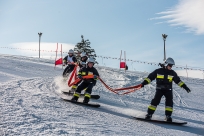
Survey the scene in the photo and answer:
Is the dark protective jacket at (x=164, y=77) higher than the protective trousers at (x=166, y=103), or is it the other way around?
the dark protective jacket at (x=164, y=77)

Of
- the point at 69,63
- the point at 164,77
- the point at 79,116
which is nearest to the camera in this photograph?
the point at 79,116

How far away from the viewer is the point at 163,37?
40.8 m

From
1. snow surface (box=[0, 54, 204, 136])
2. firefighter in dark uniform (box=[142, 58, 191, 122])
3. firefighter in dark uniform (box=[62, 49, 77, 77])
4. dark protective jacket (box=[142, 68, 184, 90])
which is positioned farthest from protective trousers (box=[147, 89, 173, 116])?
firefighter in dark uniform (box=[62, 49, 77, 77])

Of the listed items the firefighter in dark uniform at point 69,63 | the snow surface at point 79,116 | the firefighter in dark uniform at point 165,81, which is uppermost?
the firefighter in dark uniform at point 69,63

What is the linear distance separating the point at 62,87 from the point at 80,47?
131ft

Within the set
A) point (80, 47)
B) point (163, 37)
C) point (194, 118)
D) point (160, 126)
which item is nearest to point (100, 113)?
point (160, 126)

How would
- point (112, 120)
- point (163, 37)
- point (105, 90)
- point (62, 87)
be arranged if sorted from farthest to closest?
point (163, 37) < point (105, 90) < point (62, 87) < point (112, 120)

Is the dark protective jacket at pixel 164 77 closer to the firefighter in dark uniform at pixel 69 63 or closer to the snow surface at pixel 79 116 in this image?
the snow surface at pixel 79 116

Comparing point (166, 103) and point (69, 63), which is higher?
point (69, 63)

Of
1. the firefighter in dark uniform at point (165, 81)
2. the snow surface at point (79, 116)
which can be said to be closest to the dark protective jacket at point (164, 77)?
the firefighter in dark uniform at point (165, 81)

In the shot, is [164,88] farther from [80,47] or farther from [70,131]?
[80,47]

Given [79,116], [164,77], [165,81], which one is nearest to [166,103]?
[165,81]

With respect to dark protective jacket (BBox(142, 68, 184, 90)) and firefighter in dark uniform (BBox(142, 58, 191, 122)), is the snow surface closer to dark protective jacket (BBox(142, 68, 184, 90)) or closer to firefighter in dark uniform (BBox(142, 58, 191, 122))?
firefighter in dark uniform (BBox(142, 58, 191, 122))

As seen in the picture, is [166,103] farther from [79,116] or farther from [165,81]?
[79,116]
